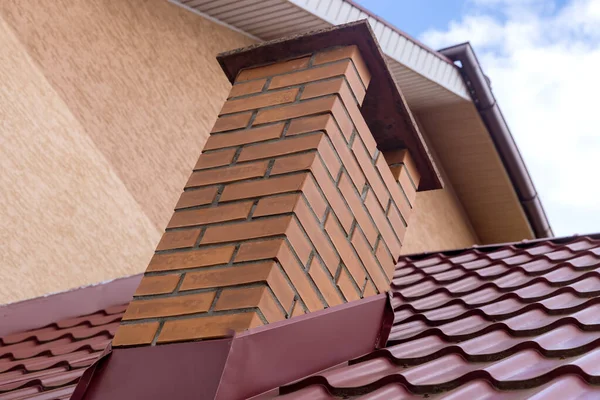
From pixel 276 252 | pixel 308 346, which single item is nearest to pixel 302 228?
pixel 276 252

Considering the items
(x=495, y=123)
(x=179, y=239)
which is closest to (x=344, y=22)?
(x=495, y=123)

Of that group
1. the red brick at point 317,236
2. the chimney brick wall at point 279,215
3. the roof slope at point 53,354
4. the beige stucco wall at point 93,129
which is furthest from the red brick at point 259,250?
the beige stucco wall at point 93,129

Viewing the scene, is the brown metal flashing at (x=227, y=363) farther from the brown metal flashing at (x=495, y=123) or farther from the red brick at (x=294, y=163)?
the brown metal flashing at (x=495, y=123)

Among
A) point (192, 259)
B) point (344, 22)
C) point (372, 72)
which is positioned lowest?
point (192, 259)

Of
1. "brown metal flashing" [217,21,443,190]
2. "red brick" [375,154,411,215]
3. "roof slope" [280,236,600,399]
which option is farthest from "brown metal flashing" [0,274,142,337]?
"red brick" [375,154,411,215]

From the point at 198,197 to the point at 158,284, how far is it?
294 mm

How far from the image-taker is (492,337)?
2.27 m

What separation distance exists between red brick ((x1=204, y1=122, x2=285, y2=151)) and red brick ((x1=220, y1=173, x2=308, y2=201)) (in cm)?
17

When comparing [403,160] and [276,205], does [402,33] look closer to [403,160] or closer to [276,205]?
[403,160]

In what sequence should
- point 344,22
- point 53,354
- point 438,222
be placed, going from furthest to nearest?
point 438,222 < point 344,22 < point 53,354

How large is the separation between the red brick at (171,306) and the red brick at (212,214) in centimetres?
24

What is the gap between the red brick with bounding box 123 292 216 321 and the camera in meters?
1.91

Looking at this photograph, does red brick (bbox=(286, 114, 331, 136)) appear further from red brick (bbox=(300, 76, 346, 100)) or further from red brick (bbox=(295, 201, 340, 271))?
red brick (bbox=(295, 201, 340, 271))

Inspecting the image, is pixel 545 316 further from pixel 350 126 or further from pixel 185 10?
pixel 185 10
